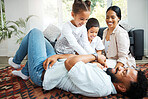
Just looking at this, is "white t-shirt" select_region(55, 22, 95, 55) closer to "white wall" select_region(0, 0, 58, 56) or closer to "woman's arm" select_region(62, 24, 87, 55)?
"woman's arm" select_region(62, 24, 87, 55)

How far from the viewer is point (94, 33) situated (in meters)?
1.70

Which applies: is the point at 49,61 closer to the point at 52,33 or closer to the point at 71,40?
the point at 71,40

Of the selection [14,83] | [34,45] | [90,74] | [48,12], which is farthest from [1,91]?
[48,12]

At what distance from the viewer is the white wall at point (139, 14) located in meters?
4.33

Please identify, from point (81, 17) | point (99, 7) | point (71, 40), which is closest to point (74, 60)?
point (71, 40)

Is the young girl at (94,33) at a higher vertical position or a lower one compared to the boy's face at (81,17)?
lower

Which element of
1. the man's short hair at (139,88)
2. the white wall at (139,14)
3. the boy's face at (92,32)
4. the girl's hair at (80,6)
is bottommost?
the man's short hair at (139,88)

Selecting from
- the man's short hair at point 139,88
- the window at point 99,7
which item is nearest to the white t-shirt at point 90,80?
the man's short hair at point 139,88

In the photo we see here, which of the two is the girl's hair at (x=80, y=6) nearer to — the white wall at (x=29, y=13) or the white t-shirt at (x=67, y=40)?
the white t-shirt at (x=67, y=40)

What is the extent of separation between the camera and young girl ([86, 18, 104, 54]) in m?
1.67

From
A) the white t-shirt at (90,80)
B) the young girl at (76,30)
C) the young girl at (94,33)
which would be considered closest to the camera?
the white t-shirt at (90,80)

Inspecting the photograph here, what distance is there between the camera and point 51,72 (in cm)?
116

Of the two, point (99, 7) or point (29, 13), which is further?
point (29, 13)

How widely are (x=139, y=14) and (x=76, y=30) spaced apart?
3820mm
